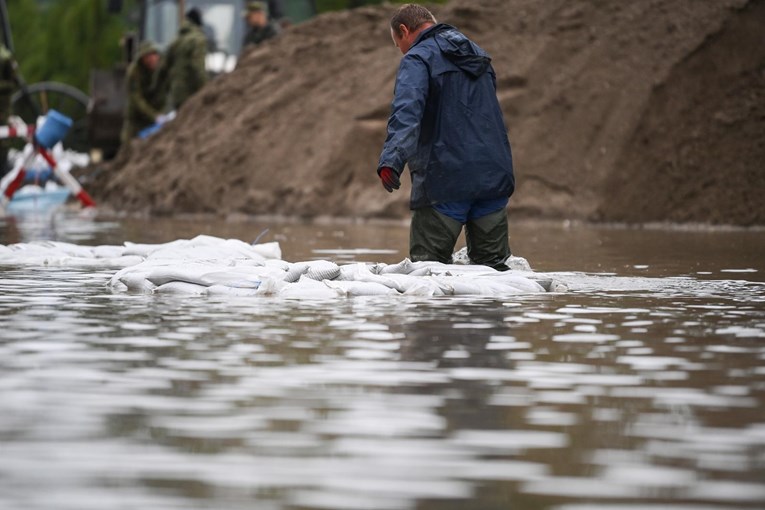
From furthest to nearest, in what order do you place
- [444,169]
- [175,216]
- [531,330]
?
1. [175,216]
2. [444,169]
3. [531,330]

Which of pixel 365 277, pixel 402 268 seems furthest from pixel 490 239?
pixel 365 277

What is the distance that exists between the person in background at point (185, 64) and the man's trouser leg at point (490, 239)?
16.3 meters

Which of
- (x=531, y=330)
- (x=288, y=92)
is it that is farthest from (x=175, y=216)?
(x=531, y=330)

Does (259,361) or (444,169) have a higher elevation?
(444,169)

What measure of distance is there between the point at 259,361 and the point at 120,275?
3.76m

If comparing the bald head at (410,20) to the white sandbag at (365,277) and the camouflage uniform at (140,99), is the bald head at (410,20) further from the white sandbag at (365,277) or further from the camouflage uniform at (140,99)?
the camouflage uniform at (140,99)

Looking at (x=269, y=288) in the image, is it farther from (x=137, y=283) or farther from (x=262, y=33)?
(x=262, y=33)

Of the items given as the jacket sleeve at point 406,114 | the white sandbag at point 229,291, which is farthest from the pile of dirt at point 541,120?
the white sandbag at point 229,291

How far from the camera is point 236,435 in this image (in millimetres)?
4934

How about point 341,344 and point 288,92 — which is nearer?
point 341,344

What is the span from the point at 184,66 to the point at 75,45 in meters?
17.8

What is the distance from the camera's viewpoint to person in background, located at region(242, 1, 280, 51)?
92.6 feet

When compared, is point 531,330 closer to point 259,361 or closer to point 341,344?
point 341,344

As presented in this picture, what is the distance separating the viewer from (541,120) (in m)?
23.4
